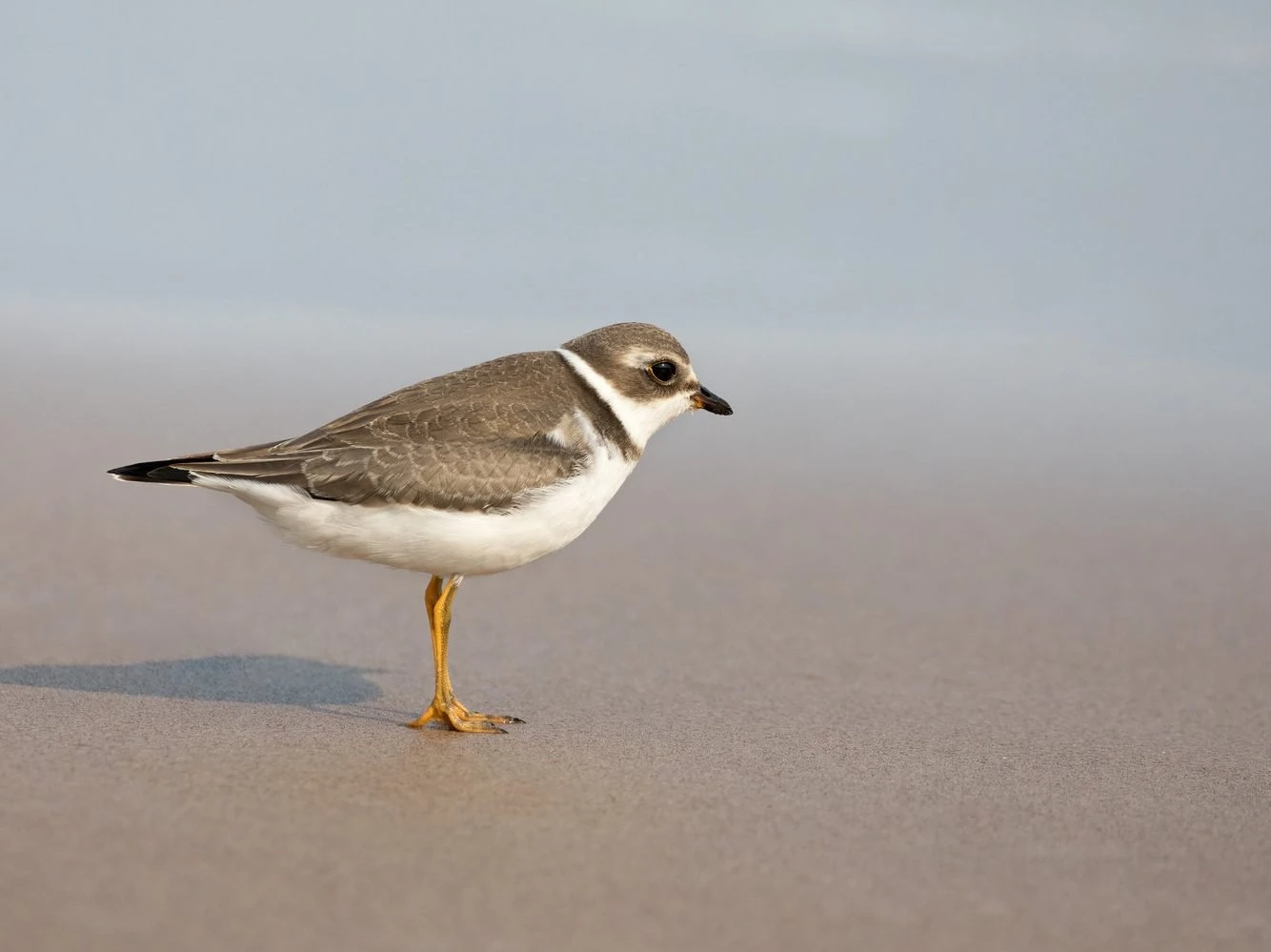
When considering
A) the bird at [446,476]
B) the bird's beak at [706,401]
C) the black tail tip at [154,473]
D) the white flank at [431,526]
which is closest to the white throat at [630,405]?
the bird at [446,476]

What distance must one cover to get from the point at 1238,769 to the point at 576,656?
2.95 metres

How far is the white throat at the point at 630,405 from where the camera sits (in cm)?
626

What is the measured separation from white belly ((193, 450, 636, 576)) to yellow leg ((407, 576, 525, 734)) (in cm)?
35

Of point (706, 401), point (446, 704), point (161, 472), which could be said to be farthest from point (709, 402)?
point (161, 472)

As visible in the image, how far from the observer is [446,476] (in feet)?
19.1

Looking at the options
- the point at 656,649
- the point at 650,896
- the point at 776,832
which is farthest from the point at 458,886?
the point at 656,649

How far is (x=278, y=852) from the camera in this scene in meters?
4.29

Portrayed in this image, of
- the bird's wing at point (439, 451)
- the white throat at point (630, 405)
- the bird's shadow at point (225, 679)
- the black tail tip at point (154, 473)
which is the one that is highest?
the white throat at point (630, 405)

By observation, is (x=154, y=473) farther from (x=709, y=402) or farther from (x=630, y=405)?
(x=709, y=402)

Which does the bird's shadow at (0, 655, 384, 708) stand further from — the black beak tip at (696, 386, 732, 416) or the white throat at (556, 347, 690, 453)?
the black beak tip at (696, 386, 732, 416)

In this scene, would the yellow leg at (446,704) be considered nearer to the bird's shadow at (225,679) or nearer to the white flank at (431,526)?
the white flank at (431,526)

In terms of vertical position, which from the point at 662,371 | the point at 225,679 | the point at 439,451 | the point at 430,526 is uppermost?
the point at 662,371

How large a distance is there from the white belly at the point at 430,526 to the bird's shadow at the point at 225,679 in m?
0.80

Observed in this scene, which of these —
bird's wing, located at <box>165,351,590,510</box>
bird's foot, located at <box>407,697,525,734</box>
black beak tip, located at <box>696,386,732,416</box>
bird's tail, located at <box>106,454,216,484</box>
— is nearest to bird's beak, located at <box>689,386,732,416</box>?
black beak tip, located at <box>696,386,732,416</box>
